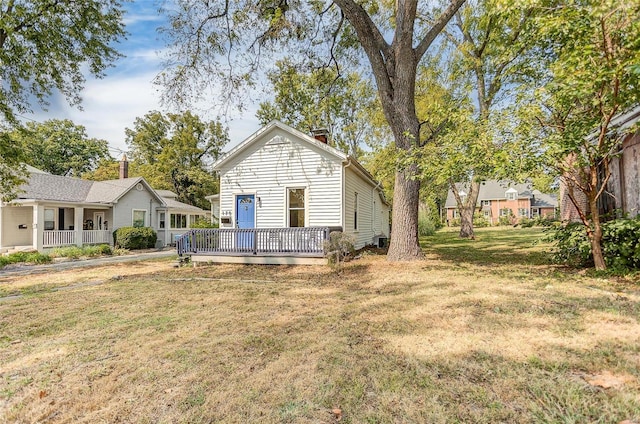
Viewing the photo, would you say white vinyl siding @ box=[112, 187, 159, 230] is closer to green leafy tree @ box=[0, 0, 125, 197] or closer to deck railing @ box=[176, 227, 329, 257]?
green leafy tree @ box=[0, 0, 125, 197]

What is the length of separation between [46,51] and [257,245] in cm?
978

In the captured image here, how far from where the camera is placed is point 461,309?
4.46m

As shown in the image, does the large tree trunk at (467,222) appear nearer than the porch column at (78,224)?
No

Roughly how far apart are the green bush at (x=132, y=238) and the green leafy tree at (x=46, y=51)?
7487mm

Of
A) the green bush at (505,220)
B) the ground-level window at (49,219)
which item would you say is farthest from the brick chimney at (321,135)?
the green bush at (505,220)

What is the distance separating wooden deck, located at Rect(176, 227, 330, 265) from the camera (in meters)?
10.1

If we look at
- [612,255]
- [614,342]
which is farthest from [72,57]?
[612,255]

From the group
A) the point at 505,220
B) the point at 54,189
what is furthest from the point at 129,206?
the point at 505,220

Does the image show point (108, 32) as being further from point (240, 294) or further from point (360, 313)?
point (360, 313)

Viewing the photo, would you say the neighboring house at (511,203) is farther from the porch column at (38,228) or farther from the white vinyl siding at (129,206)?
the porch column at (38,228)

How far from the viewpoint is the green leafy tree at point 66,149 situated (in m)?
37.7

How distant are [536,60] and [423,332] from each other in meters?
7.02

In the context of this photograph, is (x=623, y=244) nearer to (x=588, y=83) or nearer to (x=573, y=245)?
(x=573, y=245)

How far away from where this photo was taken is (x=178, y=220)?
83.8 ft
